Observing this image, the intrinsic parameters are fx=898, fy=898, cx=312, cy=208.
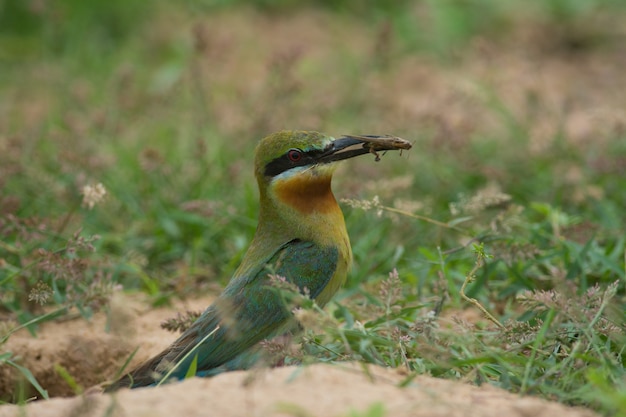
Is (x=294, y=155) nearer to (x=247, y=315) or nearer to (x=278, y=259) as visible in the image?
(x=278, y=259)

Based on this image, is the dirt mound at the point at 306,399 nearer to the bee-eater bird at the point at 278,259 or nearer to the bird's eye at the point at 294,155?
the bee-eater bird at the point at 278,259

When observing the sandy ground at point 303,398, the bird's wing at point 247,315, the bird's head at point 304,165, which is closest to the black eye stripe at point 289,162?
the bird's head at point 304,165

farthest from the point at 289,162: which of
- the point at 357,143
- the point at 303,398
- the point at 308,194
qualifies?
the point at 303,398

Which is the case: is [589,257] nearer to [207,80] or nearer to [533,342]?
[533,342]

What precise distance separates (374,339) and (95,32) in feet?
15.6

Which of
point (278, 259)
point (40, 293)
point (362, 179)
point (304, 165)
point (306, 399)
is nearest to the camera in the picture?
point (306, 399)

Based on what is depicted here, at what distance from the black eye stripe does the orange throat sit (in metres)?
0.05

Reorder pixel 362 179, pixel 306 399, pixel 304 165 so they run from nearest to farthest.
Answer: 1. pixel 306 399
2. pixel 304 165
3. pixel 362 179

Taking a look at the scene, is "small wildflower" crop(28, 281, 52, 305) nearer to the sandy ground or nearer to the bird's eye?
the sandy ground

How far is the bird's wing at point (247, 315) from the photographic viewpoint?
2.98m

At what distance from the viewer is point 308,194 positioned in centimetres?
344

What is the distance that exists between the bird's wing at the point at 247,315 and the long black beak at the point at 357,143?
0.36 meters

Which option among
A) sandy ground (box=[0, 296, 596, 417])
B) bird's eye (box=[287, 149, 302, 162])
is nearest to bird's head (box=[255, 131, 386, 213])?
bird's eye (box=[287, 149, 302, 162])

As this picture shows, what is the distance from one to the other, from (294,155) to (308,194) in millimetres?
159
